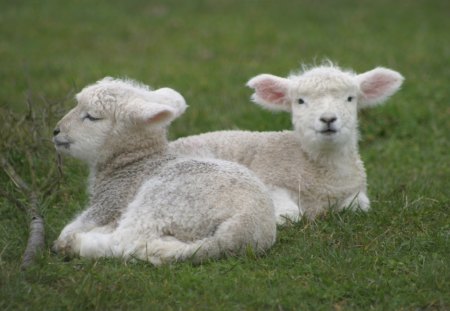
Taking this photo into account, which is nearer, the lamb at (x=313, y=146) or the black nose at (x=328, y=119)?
the black nose at (x=328, y=119)

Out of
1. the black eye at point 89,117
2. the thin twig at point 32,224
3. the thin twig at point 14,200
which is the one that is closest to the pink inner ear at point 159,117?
the black eye at point 89,117

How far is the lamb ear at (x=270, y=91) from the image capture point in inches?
269

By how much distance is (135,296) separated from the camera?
4.80 m

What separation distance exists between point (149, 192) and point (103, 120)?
2.59 ft

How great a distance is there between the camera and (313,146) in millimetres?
6520

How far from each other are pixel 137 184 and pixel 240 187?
84 centimetres

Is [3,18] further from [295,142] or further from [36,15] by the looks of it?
[295,142]

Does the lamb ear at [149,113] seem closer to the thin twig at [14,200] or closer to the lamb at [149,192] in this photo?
the lamb at [149,192]

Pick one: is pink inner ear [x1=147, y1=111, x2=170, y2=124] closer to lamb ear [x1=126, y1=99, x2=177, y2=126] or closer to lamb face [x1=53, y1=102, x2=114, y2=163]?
lamb ear [x1=126, y1=99, x2=177, y2=126]

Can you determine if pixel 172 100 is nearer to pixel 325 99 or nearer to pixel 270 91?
pixel 270 91

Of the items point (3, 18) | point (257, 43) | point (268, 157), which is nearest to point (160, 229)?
point (268, 157)

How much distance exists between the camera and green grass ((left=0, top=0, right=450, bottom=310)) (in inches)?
192

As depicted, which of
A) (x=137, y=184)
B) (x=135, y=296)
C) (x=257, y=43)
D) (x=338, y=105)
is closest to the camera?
(x=135, y=296)

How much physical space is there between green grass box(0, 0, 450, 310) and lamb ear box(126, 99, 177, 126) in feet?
3.59
